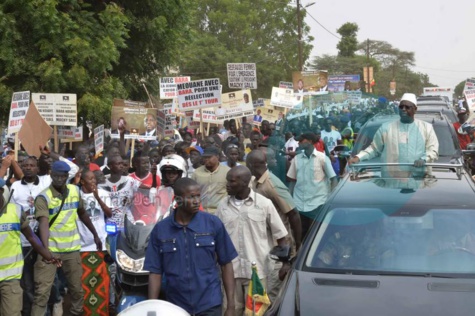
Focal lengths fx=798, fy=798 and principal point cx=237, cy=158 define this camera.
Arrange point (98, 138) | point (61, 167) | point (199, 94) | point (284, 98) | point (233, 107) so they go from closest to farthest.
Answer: point (61, 167)
point (98, 138)
point (199, 94)
point (233, 107)
point (284, 98)

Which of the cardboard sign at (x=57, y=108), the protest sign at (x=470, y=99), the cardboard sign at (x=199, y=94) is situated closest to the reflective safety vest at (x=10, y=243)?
the cardboard sign at (x=57, y=108)

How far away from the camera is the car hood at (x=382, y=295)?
14.4 ft

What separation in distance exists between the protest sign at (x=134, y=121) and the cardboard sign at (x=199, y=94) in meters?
2.26

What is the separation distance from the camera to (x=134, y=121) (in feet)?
45.1

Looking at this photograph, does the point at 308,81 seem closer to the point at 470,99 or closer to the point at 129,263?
the point at 470,99

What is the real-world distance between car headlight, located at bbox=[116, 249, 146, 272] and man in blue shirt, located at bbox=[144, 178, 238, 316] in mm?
662

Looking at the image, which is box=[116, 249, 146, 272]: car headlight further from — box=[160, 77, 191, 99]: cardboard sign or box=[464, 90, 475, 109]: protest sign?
box=[160, 77, 191, 99]: cardboard sign

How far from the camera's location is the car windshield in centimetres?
500

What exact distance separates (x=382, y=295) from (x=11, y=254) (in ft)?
11.5

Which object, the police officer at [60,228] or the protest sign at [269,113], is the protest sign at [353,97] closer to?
the protest sign at [269,113]

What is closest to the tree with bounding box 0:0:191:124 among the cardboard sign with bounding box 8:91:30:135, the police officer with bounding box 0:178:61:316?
the cardboard sign with bounding box 8:91:30:135

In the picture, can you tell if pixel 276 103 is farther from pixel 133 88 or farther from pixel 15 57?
pixel 15 57

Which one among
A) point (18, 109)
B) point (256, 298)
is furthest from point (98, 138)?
point (256, 298)

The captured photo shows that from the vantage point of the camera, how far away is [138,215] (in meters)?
6.15
